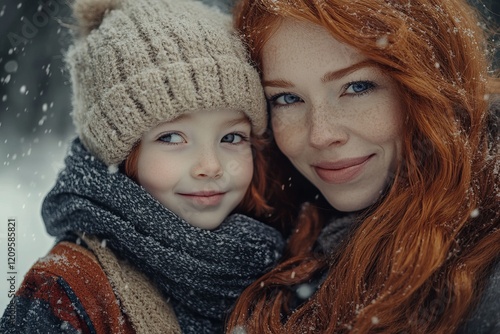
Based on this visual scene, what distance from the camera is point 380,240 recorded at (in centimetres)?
181

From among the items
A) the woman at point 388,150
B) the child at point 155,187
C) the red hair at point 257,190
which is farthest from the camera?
the red hair at point 257,190

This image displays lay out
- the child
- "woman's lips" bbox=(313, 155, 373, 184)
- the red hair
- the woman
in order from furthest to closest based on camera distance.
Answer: the red hair, "woman's lips" bbox=(313, 155, 373, 184), the child, the woman

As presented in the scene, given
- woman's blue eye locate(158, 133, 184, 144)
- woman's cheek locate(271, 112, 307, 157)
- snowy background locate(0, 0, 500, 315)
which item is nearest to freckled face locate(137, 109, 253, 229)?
woman's blue eye locate(158, 133, 184, 144)

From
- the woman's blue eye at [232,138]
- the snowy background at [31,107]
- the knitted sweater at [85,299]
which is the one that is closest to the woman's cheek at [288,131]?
the woman's blue eye at [232,138]

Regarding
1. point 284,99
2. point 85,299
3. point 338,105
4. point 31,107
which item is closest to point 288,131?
point 284,99

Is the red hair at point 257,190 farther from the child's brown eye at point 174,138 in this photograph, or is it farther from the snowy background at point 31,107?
the snowy background at point 31,107

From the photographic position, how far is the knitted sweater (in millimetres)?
1698

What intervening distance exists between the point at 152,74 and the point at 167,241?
19.2 inches

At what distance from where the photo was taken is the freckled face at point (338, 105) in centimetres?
180

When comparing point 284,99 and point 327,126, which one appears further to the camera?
point 284,99

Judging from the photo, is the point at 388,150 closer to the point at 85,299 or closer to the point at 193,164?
the point at 193,164

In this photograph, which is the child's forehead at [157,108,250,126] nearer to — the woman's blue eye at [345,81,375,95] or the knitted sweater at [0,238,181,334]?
the woman's blue eye at [345,81,375,95]

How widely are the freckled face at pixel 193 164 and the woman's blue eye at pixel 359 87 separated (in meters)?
0.35

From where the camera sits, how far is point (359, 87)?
6.04 feet
